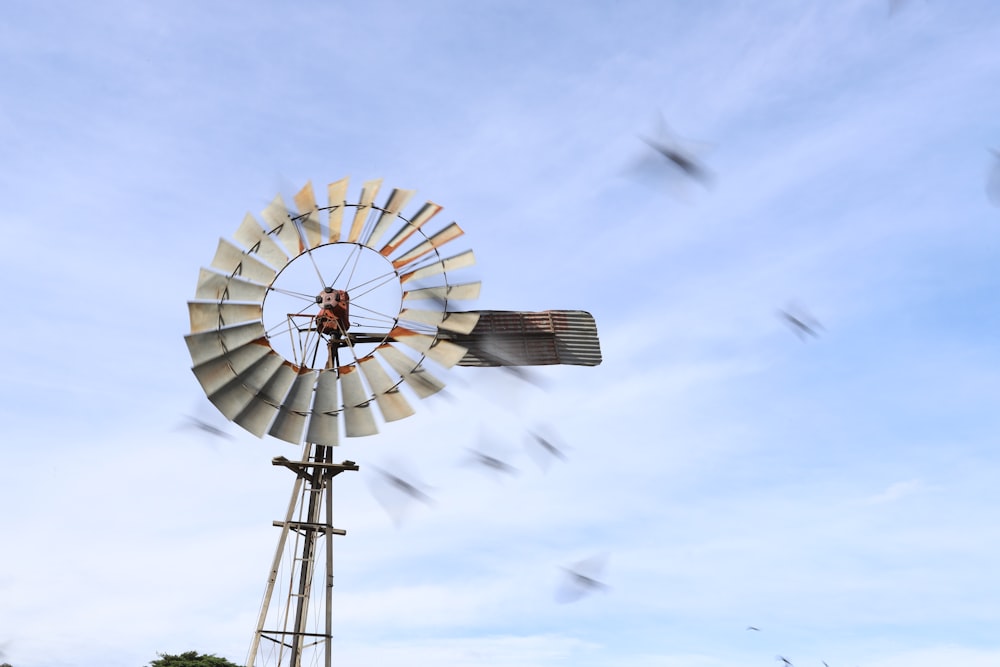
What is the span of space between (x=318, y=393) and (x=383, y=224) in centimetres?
425

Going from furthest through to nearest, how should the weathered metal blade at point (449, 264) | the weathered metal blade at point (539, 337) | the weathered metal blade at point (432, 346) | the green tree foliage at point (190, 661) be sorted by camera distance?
the green tree foliage at point (190, 661) < the weathered metal blade at point (539, 337) < the weathered metal blade at point (449, 264) < the weathered metal blade at point (432, 346)

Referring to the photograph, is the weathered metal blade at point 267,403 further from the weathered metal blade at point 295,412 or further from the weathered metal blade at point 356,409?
the weathered metal blade at point 356,409

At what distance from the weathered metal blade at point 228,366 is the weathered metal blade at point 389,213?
349 centimetres

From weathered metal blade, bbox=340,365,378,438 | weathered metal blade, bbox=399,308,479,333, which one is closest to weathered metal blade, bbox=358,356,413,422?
weathered metal blade, bbox=340,365,378,438

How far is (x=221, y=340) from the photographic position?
77.4 ft

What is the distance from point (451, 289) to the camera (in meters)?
23.9

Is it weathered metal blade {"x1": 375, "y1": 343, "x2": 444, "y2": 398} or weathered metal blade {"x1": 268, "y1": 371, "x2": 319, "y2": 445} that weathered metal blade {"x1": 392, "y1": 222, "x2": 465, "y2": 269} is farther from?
weathered metal blade {"x1": 268, "y1": 371, "x2": 319, "y2": 445}

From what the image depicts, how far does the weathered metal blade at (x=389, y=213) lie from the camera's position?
24.3 metres

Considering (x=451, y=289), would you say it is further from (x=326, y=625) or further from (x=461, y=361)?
(x=326, y=625)

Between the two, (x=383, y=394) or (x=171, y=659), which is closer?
(x=383, y=394)

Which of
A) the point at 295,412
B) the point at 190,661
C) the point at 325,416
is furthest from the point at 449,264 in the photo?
the point at 190,661

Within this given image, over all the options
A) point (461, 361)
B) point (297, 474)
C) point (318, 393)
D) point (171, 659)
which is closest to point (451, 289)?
point (461, 361)

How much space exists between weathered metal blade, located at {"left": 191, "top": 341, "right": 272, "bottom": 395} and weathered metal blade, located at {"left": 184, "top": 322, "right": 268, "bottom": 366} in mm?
75

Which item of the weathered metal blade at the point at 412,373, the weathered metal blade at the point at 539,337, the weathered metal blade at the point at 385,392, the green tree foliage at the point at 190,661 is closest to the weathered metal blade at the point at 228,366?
the weathered metal blade at the point at 385,392
